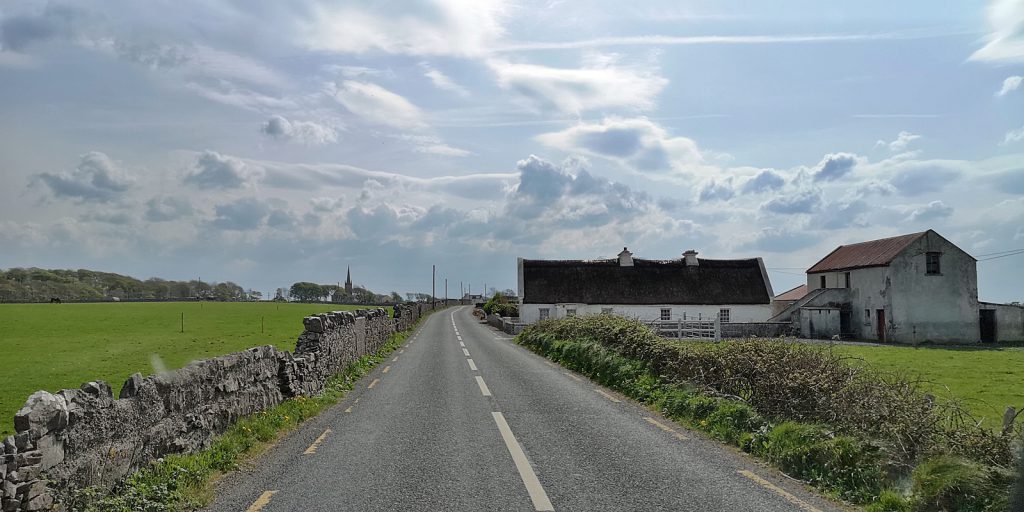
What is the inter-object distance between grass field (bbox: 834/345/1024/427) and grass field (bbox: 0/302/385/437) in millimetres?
21890

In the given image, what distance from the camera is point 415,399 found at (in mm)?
13945

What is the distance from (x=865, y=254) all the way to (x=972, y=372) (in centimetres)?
2725

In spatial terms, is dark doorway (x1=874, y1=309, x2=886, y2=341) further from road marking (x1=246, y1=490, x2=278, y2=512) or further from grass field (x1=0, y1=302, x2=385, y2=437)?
road marking (x1=246, y1=490, x2=278, y2=512)

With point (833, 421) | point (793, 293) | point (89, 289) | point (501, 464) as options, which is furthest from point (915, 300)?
point (89, 289)

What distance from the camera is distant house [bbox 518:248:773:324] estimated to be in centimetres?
5628

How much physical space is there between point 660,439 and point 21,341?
48607mm

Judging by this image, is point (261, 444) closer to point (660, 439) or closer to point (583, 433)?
point (583, 433)

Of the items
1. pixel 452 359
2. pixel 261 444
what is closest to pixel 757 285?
pixel 452 359

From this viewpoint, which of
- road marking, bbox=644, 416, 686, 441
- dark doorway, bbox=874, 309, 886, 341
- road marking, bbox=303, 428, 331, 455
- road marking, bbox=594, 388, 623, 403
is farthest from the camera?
dark doorway, bbox=874, 309, 886, 341

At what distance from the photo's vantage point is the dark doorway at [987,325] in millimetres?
46188

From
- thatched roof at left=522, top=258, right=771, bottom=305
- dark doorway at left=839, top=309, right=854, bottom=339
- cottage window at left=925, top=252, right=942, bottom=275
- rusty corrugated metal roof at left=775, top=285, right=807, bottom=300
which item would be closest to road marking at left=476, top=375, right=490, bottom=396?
thatched roof at left=522, top=258, right=771, bottom=305

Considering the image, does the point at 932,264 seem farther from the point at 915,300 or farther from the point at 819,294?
the point at 819,294

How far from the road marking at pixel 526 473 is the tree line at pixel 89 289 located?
422 ft

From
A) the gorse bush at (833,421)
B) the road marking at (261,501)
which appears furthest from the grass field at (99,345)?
the gorse bush at (833,421)
